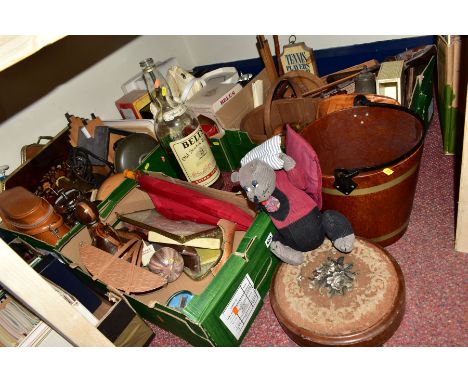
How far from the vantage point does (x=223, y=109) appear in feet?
5.40

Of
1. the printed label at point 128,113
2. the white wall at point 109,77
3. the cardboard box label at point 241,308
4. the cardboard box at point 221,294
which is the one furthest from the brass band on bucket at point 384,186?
the printed label at point 128,113

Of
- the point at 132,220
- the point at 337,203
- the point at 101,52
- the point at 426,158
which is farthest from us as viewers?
the point at 101,52

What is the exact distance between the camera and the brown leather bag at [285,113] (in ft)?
5.09

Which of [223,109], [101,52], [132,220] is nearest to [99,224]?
[132,220]

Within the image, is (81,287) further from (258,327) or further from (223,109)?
(223,109)

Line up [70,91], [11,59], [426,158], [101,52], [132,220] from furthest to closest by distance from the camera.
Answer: [101,52]
[70,91]
[426,158]
[132,220]
[11,59]

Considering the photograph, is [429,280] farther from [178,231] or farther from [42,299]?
[42,299]

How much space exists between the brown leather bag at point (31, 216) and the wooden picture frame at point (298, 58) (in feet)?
4.04

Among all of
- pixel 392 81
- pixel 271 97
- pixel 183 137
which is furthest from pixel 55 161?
pixel 392 81

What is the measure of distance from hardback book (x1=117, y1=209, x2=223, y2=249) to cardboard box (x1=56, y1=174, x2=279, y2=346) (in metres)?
0.11

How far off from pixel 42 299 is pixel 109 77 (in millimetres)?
1457

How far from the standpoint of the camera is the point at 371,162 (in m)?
1.32

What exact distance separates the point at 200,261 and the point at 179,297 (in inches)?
5.2

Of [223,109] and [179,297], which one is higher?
[223,109]
